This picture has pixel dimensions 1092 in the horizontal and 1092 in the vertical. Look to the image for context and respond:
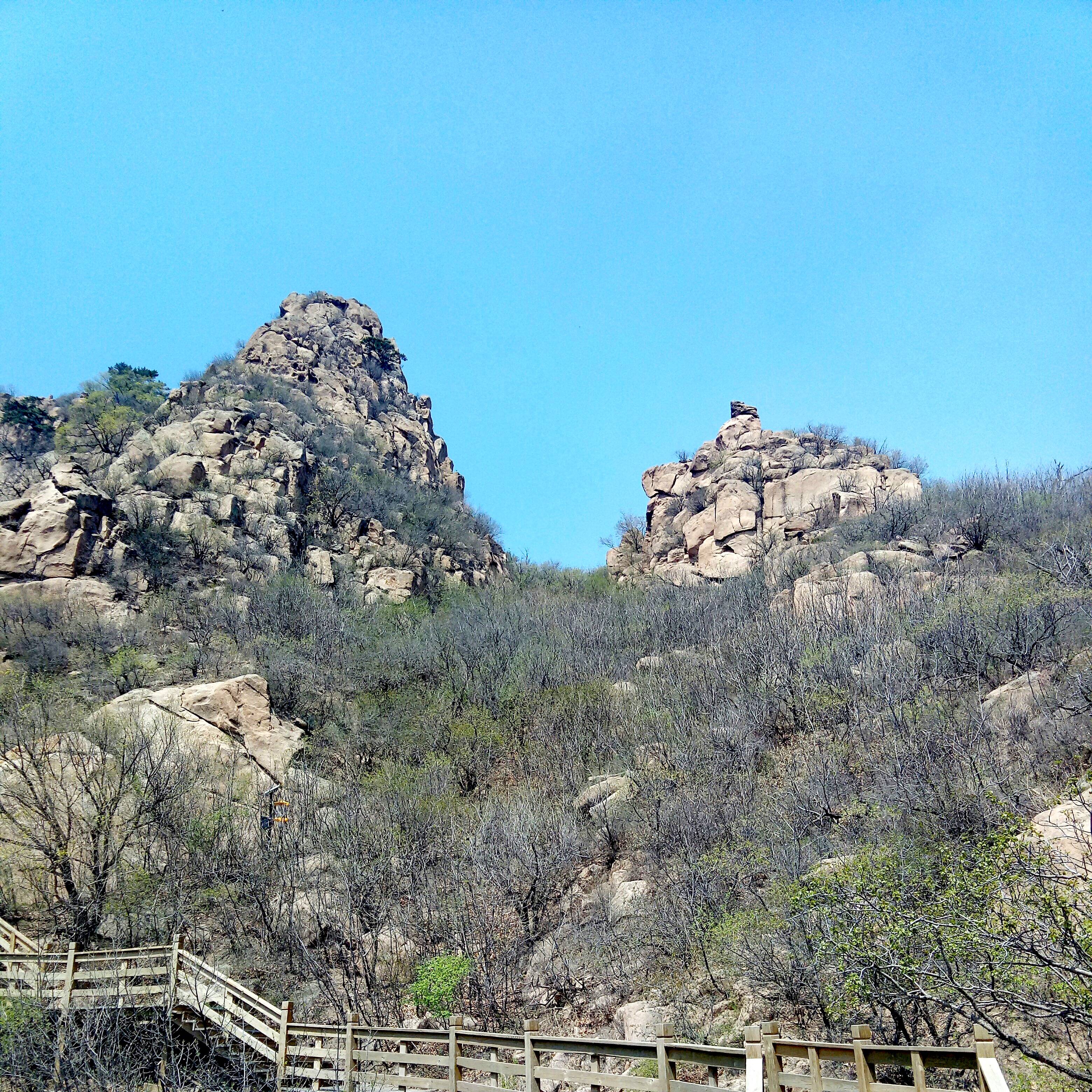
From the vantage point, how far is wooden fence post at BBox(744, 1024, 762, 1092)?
5977mm

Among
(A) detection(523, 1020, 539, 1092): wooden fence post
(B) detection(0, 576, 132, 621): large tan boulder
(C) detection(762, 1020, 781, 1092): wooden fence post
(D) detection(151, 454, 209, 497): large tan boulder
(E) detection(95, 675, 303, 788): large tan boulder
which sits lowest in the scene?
(C) detection(762, 1020, 781, 1092): wooden fence post

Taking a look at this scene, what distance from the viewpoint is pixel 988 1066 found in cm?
531

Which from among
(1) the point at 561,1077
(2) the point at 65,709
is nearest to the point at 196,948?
(2) the point at 65,709

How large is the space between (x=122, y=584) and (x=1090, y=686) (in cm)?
3143

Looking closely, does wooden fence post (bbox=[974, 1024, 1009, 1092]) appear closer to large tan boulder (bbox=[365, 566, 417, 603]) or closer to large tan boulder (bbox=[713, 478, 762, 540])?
large tan boulder (bbox=[365, 566, 417, 603])

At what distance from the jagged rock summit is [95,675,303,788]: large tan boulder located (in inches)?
919

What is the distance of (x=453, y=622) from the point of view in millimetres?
34781

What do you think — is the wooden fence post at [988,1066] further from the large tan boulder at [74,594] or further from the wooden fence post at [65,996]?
the large tan boulder at [74,594]

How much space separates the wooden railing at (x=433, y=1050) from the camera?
666 cm

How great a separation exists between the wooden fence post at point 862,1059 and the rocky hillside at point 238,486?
31.1 metres

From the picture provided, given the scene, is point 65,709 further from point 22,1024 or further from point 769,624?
point 769,624

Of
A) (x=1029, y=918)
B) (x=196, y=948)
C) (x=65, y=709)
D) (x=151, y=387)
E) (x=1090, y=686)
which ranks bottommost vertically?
(x=1029, y=918)

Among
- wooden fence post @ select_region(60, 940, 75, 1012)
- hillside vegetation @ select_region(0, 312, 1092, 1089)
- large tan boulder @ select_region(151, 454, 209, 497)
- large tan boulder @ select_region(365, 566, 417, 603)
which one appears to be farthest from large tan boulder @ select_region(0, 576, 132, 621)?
wooden fence post @ select_region(60, 940, 75, 1012)

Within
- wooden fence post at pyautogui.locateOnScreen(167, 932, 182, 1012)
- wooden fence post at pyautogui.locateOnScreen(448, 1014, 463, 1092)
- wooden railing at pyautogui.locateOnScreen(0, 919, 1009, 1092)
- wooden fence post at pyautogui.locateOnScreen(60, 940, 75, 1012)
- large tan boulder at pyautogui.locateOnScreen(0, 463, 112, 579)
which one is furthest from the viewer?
large tan boulder at pyautogui.locateOnScreen(0, 463, 112, 579)
